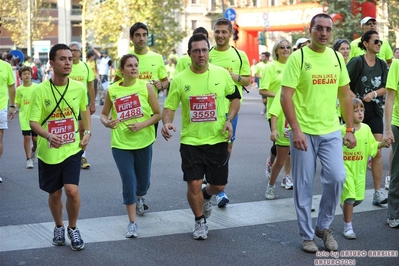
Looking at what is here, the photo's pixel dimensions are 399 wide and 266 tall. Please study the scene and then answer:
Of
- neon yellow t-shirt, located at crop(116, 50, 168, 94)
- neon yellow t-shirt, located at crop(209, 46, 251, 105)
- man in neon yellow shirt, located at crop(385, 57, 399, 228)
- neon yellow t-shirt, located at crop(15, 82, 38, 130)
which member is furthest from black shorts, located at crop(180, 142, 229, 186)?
neon yellow t-shirt, located at crop(15, 82, 38, 130)

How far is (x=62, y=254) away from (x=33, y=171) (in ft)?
17.9

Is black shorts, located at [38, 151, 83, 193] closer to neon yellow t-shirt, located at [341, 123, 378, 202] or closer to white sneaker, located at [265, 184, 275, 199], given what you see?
neon yellow t-shirt, located at [341, 123, 378, 202]

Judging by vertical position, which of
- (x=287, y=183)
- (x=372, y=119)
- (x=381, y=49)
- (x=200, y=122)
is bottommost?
(x=287, y=183)

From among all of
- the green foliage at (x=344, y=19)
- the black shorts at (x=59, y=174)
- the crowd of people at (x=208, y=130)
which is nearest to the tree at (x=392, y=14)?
the green foliage at (x=344, y=19)

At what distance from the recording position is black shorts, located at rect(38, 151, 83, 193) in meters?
6.92

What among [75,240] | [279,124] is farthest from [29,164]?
[75,240]

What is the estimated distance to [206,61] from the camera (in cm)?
725

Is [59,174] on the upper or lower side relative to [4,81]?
lower

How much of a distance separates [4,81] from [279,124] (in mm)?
4295

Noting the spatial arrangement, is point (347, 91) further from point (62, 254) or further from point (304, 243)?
point (62, 254)

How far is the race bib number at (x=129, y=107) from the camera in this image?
25.4 ft

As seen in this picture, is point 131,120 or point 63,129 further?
point 131,120

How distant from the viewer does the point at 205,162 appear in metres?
7.28

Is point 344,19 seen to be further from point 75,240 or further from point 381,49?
point 75,240
